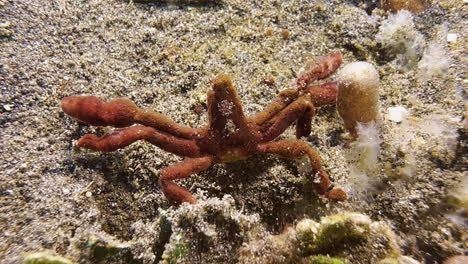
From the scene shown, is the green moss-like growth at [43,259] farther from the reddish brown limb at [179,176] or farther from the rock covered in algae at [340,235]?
the rock covered in algae at [340,235]

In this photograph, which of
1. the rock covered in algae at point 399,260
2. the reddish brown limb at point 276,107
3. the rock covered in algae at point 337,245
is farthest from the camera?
the reddish brown limb at point 276,107

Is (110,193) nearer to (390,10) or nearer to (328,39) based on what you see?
(328,39)

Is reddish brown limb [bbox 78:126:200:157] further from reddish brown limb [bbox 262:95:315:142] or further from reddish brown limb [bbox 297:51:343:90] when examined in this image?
reddish brown limb [bbox 297:51:343:90]

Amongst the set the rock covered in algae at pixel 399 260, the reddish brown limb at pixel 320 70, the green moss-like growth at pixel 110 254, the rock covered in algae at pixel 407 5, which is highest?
the rock covered in algae at pixel 407 5

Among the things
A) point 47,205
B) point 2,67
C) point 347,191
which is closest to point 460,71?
point 347,191

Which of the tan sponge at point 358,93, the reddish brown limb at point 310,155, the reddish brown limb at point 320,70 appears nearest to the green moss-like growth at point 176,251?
the reddish brown limb at point 310,155
